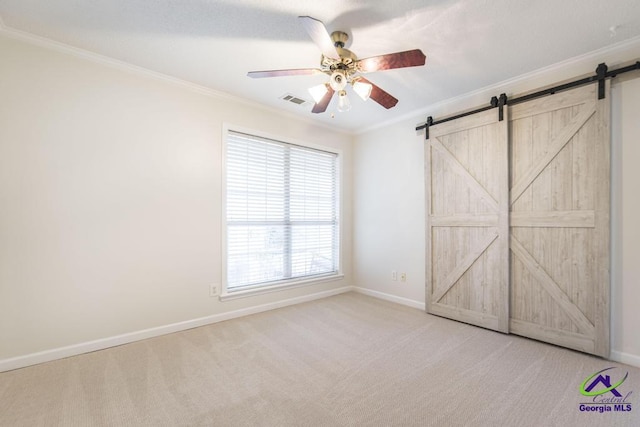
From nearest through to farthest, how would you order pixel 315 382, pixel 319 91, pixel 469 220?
pixel 315 382, pixel 319 91, pixel 469 220

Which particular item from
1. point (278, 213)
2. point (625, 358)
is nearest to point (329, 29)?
point (278, 213)

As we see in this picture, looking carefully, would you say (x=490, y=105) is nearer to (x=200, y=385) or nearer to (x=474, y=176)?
(x=474, y=176)

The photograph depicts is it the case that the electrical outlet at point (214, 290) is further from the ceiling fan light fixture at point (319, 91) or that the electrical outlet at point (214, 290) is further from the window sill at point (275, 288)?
the ceiling fan light fixture at point (319, 91)

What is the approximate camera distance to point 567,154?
2641 millimetres

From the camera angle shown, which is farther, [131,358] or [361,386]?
[131,358]

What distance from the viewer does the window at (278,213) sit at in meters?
3.54

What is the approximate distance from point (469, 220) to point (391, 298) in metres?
1.61

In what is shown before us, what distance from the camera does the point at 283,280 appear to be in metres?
3.95

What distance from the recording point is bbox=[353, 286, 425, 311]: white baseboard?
3.84m

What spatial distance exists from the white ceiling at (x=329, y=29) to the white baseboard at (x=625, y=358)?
260 cm

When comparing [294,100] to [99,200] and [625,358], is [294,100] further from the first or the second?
[625,358]

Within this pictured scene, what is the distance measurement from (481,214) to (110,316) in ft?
13.0

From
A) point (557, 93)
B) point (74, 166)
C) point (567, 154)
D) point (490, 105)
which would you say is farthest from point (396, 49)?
point (74, 166)

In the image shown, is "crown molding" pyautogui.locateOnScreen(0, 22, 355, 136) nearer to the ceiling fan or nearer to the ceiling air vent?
the ceiling air vent
